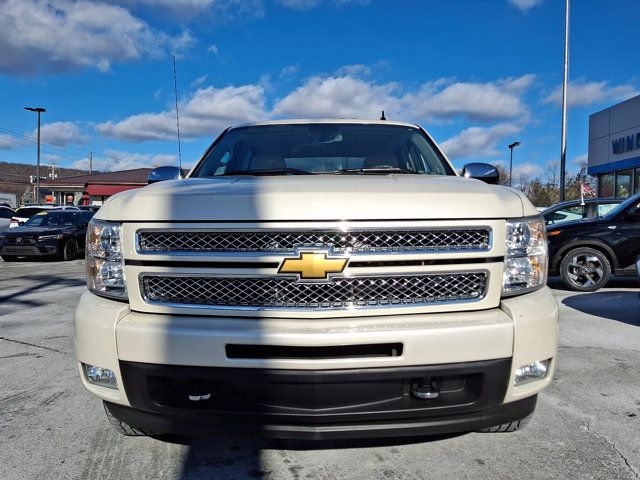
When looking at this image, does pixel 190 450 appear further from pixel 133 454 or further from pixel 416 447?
pixel 416 447

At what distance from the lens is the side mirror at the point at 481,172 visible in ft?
11.7

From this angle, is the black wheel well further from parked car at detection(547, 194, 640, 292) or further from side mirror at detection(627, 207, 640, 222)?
side mirror at detection(627, 207, 640, 222)

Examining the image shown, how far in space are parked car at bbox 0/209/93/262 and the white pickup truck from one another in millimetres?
12855

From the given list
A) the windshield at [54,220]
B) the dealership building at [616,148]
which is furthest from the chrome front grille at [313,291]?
the dealership building at [616,148]

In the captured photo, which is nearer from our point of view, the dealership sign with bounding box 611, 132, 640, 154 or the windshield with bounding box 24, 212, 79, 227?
the windshield with bounding box 24, 212, 79, 227

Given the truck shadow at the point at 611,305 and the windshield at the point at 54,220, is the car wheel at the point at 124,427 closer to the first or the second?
the truck shadow at the point at 611,305

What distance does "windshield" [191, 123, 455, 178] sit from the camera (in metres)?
3.55

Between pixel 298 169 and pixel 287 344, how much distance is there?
5.24 feet

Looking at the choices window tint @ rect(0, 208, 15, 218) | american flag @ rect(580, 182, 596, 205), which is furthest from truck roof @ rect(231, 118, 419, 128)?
window tint @ rect(0, 208, 15, 218)

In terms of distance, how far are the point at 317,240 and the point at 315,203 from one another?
15 centimetres

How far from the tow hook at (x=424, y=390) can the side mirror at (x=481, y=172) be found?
6.05 feet

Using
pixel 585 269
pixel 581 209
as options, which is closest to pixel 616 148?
pixel 581 209

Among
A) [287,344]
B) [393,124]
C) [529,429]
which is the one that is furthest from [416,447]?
[393,124]

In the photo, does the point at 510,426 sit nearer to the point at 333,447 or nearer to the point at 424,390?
the point at 424,390
